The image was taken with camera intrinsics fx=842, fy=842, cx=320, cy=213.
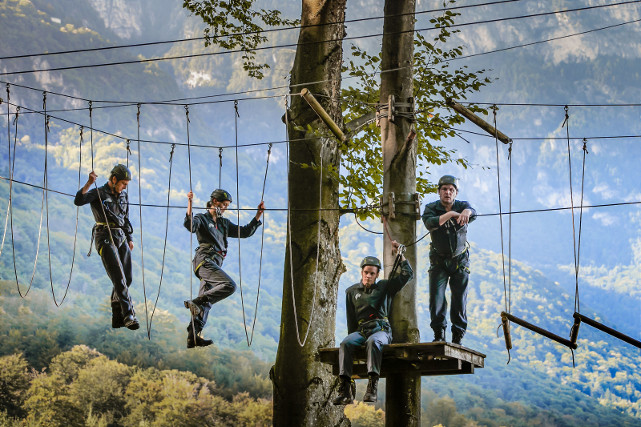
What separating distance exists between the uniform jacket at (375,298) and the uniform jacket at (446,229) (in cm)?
69

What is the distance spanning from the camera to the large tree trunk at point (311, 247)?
29.9 feet

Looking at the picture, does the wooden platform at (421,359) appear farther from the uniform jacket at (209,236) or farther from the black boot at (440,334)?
the uniform jacket at (209,236)

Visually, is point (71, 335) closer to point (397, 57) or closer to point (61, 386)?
point (61, 386)

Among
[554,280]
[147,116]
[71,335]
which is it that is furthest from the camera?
[147,116]

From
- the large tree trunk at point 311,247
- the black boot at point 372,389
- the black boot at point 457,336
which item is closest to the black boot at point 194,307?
the large tree trunk at point 311,247

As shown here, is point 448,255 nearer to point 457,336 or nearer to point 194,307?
point 457,336

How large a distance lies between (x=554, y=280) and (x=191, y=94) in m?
20.7

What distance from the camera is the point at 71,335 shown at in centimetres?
2719

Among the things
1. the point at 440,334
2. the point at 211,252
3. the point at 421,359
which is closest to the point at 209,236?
the point at 211,252

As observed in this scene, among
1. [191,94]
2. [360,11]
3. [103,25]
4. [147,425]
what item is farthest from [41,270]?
[360,11]

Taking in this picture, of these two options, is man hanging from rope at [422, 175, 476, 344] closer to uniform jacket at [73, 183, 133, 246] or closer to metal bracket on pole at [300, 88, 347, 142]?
metal bracket on pole at [300, 88, 347, 142]

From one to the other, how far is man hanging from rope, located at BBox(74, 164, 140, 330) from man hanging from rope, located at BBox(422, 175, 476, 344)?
10.4 feet

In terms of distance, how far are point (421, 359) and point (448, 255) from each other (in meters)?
1.61

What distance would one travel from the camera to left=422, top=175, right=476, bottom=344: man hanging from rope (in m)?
8.41
